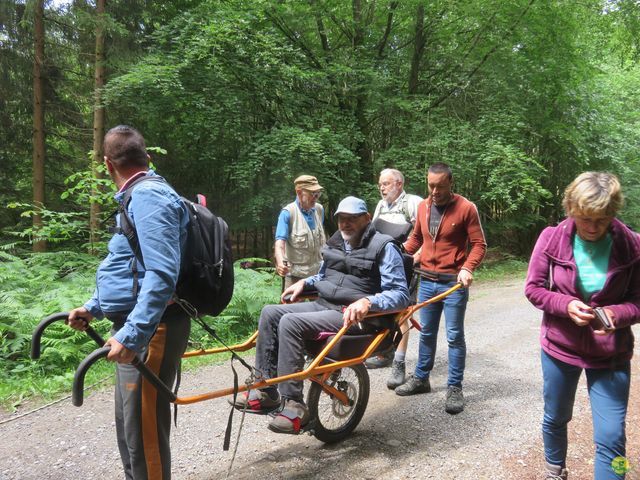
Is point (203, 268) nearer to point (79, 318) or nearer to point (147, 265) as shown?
point (147, 265)

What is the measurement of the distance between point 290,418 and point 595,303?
192 cm

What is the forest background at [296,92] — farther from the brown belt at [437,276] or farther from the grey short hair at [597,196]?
the grey short hair at [597,196]

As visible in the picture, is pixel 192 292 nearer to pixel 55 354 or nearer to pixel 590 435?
pixel 590 435

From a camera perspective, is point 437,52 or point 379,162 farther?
point 437,52

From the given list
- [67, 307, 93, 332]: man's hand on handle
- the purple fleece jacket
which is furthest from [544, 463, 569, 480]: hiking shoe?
[67, 307, 93, 332]: man's hand on handle

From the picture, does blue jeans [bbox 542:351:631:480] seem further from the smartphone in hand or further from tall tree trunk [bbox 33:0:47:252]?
tall tree trunk [bbox 33:0:47:252]

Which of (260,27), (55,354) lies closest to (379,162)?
(260,27)

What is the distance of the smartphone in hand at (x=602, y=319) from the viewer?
2.36 metres

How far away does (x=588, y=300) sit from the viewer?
2.57 metres

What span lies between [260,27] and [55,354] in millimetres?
10143

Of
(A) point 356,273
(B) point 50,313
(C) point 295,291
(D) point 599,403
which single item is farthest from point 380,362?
(B) point 50,313

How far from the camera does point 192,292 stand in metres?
2.40

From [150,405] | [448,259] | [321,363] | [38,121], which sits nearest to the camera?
[150,405]

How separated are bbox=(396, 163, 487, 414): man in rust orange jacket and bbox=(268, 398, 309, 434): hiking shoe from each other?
1758mm
